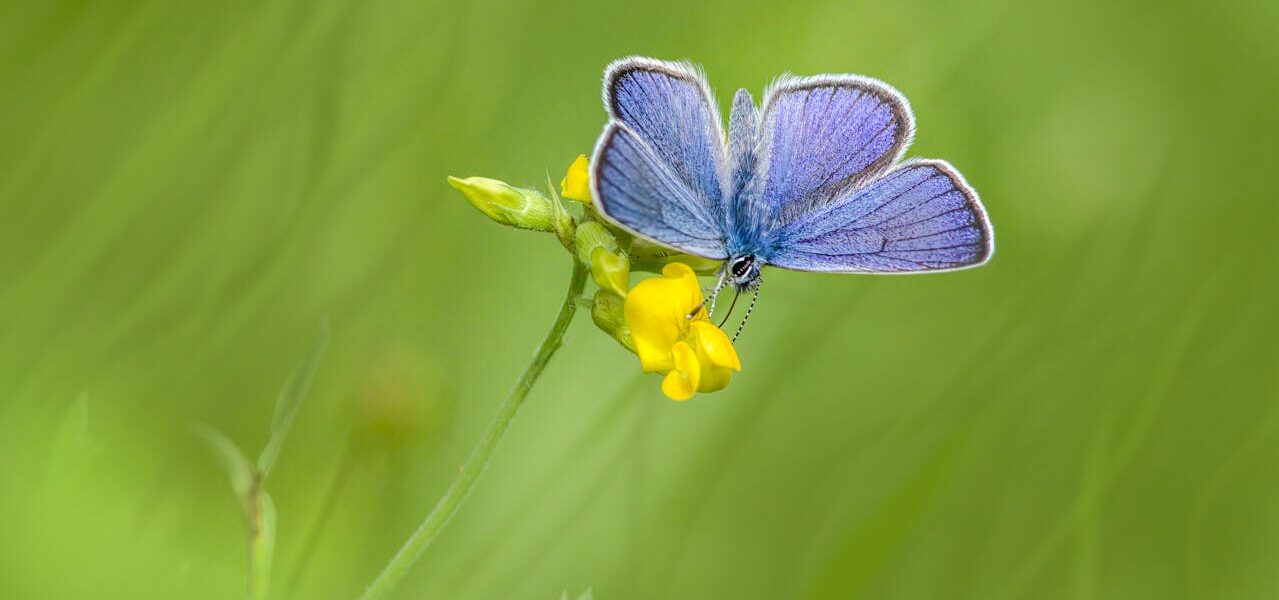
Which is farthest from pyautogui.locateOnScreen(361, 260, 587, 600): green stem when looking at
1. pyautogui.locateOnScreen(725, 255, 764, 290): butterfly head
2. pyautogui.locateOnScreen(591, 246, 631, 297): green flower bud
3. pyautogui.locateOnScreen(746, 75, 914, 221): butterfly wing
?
pyautogui.locateOnScreen(746, 75, 914, 221): butterfly wing

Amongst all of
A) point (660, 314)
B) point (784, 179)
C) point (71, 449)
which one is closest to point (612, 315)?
point (660, 314)

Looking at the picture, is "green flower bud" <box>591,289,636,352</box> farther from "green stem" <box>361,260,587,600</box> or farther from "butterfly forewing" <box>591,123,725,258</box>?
"green stem" <box>361,260,587,600</box>

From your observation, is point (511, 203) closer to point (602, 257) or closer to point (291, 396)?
point (602, 257)

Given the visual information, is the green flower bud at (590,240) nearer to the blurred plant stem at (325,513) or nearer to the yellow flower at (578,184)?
the yellow flower at (578,184)

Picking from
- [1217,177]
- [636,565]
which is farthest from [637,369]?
[1217,177]

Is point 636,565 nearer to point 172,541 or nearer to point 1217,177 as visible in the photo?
point 172,541

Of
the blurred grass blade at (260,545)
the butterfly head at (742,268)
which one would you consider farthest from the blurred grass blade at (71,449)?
the butterfly head at (742,268)
